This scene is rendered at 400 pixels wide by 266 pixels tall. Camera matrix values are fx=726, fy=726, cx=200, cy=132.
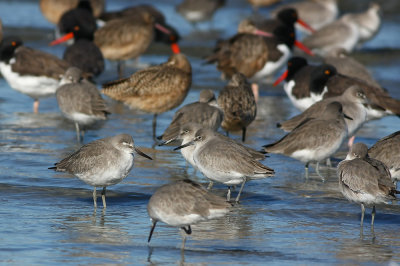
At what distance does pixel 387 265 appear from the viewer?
238 inches

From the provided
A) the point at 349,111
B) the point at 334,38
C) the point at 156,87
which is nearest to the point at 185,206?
the point at 349,111

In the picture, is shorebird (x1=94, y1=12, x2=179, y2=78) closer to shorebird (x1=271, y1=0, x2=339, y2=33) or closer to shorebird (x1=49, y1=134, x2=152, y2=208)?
shorebird (x1=271, y1=0, x2=339, y2=33)

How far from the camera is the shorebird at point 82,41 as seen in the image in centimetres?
1405

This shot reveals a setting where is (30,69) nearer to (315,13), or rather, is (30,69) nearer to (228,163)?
(228,163)

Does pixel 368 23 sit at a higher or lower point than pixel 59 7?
higher

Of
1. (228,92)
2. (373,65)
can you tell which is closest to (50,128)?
(228,92)

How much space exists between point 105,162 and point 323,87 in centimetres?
592

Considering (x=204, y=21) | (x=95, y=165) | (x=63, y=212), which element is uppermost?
(x=95, y=165)

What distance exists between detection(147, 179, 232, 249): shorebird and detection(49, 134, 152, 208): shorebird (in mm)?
1194

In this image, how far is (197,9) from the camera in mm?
23656

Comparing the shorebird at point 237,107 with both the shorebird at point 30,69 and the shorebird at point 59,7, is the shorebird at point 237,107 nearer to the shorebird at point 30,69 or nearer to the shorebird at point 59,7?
the shorebird at point 30,69

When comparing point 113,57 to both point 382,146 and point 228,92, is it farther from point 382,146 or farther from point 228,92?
point 382,146

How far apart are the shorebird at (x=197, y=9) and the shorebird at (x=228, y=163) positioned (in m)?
16.4

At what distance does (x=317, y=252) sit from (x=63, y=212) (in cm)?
266
